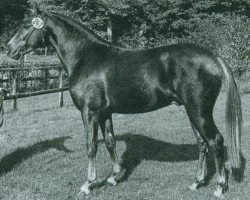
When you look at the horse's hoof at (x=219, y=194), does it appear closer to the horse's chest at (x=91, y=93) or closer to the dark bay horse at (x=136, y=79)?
the dark bay horse at (x=136, y=79)

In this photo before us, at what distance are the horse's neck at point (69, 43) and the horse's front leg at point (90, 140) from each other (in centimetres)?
71

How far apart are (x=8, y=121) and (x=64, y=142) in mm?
A: 3068

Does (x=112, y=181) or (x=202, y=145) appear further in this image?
(x=112, y=181)

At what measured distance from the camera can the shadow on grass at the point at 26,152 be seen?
21.8 ft

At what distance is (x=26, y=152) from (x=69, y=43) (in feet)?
8.76

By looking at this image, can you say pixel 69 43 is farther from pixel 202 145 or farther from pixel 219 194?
pixel 219 194

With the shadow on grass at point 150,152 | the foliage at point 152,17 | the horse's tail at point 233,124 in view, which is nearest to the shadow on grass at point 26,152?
the shadow on grass at point 150,152

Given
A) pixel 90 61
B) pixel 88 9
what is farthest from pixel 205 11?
pixel 90 61

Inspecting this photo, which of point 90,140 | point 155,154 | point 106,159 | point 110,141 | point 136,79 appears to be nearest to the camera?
point 136,79

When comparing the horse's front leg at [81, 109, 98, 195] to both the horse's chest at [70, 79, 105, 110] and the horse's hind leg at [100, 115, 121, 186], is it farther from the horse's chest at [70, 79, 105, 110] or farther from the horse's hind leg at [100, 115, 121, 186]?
the horse's hind leg at [100, 115, 121, 186]

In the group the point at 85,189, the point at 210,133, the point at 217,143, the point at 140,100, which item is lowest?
the point at 85,189

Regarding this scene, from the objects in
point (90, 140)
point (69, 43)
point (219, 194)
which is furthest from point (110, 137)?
point (219, 194)

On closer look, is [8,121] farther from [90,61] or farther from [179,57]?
[179,57]

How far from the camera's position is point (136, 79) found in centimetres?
549
